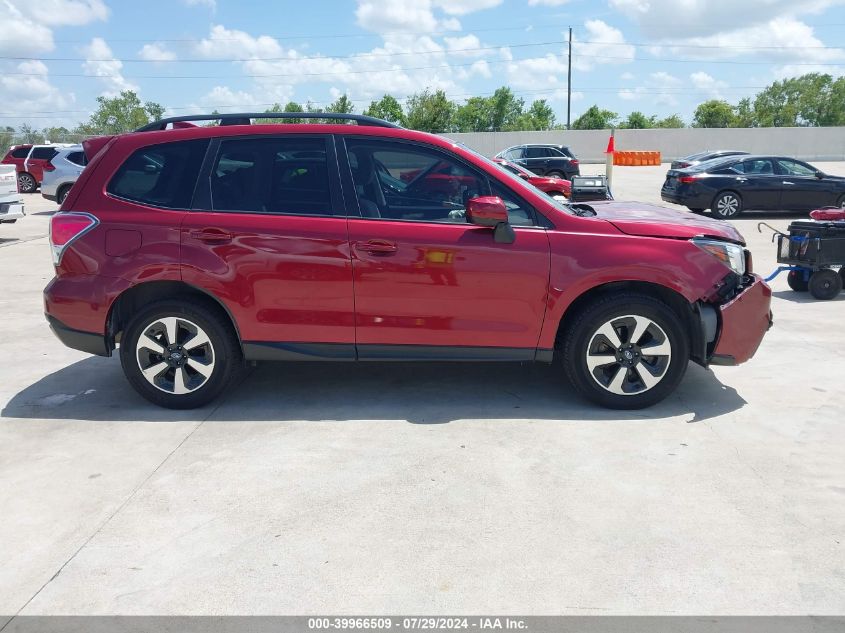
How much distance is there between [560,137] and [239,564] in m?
49.9

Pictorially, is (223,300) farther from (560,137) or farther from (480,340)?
(560,137)

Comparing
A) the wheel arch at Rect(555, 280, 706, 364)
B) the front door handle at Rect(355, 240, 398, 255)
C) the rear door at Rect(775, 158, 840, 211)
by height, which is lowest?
the rear door at Rect(775, 158, 840, 211)

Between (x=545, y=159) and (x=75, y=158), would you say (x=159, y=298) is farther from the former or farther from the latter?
(x=545, y=159)

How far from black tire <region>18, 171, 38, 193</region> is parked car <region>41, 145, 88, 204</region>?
808 cm

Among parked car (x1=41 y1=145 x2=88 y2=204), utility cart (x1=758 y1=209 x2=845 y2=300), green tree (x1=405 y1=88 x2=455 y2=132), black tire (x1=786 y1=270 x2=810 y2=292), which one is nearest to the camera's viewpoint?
utility cart (x1=758 y1=209 x2=845 y2=300)

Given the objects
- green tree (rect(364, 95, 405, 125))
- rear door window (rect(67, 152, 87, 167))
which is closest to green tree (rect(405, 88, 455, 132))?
green tree (rect(364, 95, 405, 125))

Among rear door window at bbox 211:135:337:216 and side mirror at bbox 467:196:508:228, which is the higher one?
rear door window at bbox 211:135:337:216

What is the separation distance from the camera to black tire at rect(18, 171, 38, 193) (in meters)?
26.4

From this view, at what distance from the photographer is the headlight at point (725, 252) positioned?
16.4 feet

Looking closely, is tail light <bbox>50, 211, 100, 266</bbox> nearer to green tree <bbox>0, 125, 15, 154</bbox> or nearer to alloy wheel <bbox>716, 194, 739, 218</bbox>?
alloy wheel <bbox>716, 194, 739, 218</bbox>

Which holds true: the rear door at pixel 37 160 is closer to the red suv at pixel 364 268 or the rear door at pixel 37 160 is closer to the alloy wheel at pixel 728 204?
the alloy wheel at pixel 728 204

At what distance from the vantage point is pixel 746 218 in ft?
58.6

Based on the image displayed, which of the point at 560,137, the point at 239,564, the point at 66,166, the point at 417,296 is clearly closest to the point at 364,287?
the point at 417,296

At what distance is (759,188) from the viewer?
17.3 metres
